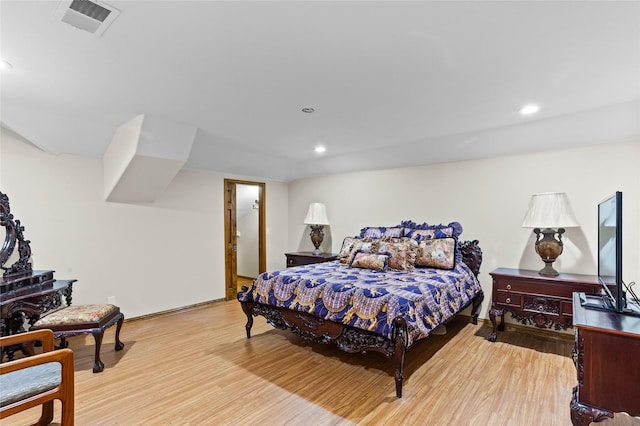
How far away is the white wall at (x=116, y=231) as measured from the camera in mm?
3350

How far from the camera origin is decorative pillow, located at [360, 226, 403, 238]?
4336 millimetres

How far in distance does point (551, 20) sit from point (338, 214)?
397 centimetres

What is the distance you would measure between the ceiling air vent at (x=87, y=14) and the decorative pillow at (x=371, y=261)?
2.95 metres

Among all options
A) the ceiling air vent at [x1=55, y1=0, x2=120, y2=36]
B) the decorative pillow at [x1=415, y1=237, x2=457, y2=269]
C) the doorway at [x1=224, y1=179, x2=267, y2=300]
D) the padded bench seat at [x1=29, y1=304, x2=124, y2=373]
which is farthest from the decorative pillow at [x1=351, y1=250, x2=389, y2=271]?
the ceiling air vent at [x1=55, y1=0, x2=120, y2=36]

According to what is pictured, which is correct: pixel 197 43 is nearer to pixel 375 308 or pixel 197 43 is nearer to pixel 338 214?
pixel 375 308

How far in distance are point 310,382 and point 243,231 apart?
4869 millimetres

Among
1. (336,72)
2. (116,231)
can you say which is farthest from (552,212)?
(116,231)

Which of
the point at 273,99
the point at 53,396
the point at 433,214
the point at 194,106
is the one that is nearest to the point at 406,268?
the point at 433,214

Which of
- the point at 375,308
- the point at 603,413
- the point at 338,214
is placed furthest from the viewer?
the point at 338,214

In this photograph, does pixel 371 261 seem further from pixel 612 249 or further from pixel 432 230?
pixel 612 249

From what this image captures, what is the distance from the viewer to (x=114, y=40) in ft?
6.13

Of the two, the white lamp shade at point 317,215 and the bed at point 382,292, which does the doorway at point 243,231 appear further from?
the bed at point 382,292

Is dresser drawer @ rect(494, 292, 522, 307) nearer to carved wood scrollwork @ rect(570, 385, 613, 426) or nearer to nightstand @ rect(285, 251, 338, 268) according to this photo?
carved wood scrollwork @ rect(570, 385, 613, 426)

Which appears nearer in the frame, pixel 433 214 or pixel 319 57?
pixel 319 57
